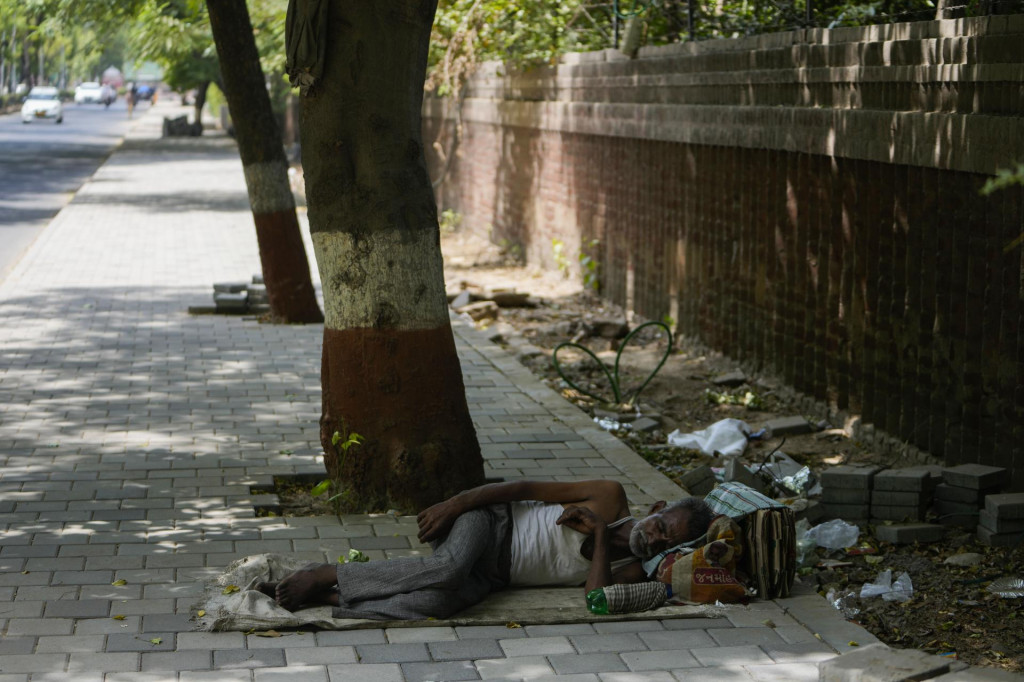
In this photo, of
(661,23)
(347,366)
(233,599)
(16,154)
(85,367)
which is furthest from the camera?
(16,154)

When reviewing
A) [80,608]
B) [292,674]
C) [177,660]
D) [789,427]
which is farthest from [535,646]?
[789,427]

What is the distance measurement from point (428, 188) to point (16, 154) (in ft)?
112

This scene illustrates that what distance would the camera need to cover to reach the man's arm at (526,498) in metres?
5.18

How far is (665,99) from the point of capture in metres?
11.5

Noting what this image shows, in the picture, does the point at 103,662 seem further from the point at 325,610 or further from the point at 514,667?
the point at 514,667

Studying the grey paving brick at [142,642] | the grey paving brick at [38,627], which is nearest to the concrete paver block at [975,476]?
the grey paving brick at [142,642]

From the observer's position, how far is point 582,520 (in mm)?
5168

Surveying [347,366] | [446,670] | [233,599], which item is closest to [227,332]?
[347,366]

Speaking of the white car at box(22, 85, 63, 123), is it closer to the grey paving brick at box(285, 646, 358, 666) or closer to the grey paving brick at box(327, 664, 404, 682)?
the grey paving brick at box(285, 646, 358, 666)

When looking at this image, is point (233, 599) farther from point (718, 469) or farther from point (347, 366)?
point (718, 469)

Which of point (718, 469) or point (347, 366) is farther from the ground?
point (347, 366)

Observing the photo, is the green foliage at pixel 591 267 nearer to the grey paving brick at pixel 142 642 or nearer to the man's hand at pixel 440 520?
the man's hand at pixel 440 520

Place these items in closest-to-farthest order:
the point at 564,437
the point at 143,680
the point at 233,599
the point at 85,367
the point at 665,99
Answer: the point at 143,680 < the point at 233,599 < the point at 564,437 < the point at 85,367 < the point at 665,99

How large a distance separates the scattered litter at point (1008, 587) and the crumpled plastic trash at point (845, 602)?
59 cm
